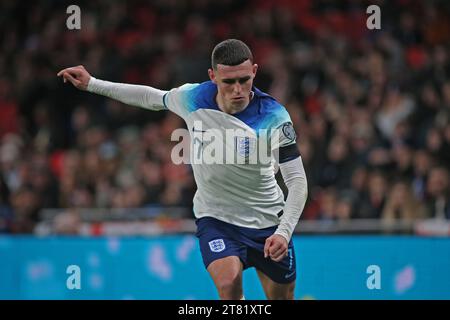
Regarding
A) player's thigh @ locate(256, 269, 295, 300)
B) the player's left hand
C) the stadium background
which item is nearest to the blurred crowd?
the stadium background

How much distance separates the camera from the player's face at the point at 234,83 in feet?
20.6

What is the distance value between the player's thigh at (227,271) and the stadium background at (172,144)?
116 inches

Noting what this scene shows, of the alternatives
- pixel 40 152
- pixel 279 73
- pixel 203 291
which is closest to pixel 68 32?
pixel 40 152

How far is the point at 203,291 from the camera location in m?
9.56

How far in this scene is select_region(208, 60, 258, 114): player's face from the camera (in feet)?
20.6

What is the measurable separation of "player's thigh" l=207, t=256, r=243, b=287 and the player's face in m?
0.95

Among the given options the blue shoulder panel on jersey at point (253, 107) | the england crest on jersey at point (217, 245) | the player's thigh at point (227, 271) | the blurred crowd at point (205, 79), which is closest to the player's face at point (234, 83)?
the blue shoulder panel on jersey at point (253, 107)

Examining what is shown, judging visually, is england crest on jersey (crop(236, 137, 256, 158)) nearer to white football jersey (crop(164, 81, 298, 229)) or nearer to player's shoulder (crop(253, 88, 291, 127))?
white football jersey (crop(164, 81, 298, 229))

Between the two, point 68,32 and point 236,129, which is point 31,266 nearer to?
point 236,129

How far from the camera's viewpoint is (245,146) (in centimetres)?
649

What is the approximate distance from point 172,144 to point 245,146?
5989mm

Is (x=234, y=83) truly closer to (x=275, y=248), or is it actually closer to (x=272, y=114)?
(x=272, y=114)

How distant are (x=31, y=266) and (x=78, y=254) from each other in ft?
1.76

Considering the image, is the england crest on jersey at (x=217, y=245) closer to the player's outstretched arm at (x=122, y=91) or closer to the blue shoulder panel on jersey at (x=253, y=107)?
the blue shoulder panel on jersey at (x=253, y=107)
